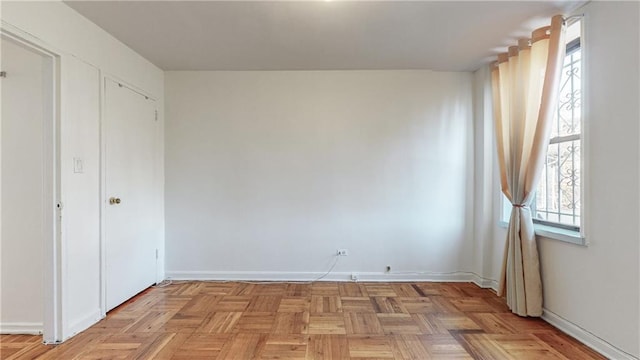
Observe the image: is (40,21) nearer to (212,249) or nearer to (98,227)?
(98,227)

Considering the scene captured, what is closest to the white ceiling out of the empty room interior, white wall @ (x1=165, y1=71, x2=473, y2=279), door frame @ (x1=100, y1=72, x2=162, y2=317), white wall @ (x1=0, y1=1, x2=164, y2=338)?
the empty room interior

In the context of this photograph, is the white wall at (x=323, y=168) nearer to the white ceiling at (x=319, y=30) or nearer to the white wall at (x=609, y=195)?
the white ceiling at (x=319, y=30)

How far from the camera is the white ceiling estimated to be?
95.4 inches

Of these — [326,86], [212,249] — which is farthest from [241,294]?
[326,86]

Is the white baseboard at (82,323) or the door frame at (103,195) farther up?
the door frame at (103,195)

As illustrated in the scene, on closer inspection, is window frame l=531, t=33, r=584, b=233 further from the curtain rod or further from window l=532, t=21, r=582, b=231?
the curtain rod

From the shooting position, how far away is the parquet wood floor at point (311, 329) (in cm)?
225

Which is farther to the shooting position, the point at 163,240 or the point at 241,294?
the point at 163,240

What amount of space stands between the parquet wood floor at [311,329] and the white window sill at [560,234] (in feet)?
2.37

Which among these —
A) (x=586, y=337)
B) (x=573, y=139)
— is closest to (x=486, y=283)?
(x=586, y=337)

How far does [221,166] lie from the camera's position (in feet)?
12.7

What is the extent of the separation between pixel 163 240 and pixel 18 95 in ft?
6.51

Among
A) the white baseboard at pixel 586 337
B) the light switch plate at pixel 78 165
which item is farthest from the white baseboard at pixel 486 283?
the light switch plate at pixel 78 165

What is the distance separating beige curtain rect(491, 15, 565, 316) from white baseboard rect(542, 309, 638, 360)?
10cm
